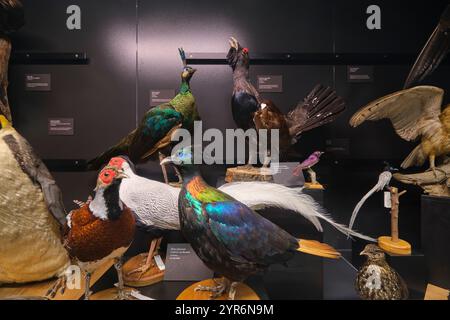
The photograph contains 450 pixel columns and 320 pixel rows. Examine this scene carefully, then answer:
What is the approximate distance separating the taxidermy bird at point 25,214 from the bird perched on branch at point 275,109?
2.53 ft

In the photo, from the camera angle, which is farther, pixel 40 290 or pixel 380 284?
pixel 40 290

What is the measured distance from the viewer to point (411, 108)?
1.18 metres

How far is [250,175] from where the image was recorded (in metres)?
1.10

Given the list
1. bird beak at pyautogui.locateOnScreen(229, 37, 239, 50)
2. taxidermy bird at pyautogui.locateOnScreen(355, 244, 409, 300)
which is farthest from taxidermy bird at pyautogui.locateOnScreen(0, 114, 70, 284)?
taxidermy bird at pyautogui.locateOnScreen(355, 244, 409, 300)

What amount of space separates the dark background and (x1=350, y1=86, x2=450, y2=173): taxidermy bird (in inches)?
5.7

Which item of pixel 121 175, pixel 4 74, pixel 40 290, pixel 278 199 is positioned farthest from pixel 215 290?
pixel 4 74

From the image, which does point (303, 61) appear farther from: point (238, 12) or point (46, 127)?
point (46, 127)

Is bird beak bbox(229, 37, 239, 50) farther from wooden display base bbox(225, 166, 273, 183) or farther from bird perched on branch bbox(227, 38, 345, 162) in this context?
wooden display base bbox(225, 166, 273, 183)

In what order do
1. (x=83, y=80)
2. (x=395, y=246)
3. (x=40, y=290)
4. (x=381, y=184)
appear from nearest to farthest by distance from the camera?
(x=40, y=290), (x=395, y=246), (x=381, y=184), (x=83, y=80)

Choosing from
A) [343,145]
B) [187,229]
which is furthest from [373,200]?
[187,229]

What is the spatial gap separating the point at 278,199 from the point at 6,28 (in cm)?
131

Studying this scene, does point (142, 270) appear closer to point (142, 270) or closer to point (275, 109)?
point (142, 270)

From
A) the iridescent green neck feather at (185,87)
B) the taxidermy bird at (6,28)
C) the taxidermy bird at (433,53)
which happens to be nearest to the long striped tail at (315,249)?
the iridescent green neck feather at (185,87)
